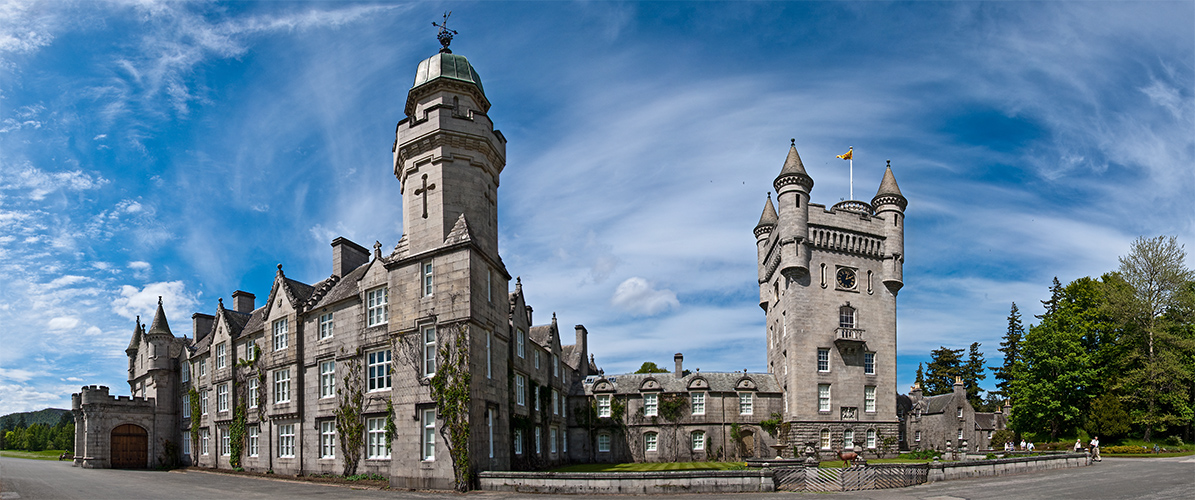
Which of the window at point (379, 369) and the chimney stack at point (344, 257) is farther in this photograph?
the chimney stack at point (344, 257)

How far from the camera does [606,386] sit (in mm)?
49656

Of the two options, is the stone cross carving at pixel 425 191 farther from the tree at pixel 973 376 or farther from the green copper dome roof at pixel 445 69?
the tree at pixel 973 376

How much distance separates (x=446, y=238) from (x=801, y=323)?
29.6 metres

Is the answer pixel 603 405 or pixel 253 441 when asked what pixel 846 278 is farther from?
pixel 253 441

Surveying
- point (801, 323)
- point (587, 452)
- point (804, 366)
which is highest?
point (801, 323)

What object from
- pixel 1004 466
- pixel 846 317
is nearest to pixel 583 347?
pixel 846 317

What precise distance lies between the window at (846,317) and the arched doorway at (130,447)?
155ft

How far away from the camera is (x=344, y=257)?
122 feet

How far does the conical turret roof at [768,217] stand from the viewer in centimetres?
5825

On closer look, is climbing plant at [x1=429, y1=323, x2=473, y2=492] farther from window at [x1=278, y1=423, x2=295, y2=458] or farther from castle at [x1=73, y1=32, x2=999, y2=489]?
window at [x1=278, y1=423, x2=295, y2=458]

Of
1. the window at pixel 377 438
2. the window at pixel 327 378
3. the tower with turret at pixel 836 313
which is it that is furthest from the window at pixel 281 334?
the tower with turret at pixel 836 313

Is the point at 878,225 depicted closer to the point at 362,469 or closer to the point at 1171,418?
the point at 1171,418

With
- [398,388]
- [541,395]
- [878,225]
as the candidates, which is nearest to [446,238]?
[398,388]

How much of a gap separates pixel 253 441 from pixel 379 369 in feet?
41.1
